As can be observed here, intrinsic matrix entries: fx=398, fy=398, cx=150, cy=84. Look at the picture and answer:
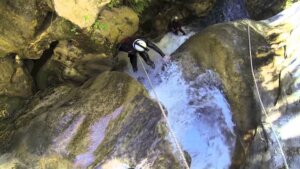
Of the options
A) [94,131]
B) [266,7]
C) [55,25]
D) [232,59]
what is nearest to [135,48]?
[55,25]

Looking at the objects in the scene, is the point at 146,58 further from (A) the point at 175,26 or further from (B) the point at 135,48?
(A) the point at 175,26

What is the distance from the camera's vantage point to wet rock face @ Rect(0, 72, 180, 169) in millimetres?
6594

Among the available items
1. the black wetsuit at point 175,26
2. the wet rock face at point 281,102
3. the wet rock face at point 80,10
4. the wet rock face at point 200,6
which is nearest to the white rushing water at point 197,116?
the wet rock face at point 281,102

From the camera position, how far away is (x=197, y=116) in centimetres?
800

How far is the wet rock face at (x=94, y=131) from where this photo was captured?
6.59 m

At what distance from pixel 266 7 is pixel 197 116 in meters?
5.46

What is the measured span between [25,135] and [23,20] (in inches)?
81.2

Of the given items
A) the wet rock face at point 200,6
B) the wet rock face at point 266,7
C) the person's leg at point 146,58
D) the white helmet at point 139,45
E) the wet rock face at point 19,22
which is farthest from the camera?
the wet rock face at point 266,7

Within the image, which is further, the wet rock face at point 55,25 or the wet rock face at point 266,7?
the wet rock face at point 266,7

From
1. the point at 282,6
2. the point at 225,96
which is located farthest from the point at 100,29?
the point at 282,6

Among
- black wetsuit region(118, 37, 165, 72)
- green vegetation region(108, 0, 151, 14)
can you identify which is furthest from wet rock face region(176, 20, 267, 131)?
green vegetation region(108, 0, 151, 14)

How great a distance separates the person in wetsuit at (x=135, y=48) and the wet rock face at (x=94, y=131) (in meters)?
0.98

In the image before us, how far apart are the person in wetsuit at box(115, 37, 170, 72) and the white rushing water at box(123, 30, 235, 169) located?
0.87 feet

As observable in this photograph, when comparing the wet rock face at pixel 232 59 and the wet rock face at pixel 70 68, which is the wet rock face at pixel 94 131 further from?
the wet rock face at pixel 232 59
